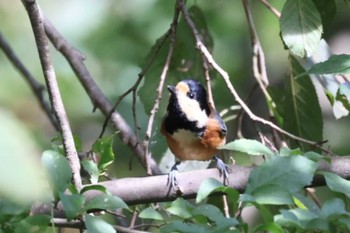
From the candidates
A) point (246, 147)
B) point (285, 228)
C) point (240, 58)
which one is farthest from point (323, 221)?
point (240, 58)

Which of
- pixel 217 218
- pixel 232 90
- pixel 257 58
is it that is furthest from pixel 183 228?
pixel 257 58

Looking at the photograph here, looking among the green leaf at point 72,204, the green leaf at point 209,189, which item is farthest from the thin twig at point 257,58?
the green leaf at point 72,204

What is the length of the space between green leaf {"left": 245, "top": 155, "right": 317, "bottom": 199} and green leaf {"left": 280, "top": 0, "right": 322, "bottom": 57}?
59cm

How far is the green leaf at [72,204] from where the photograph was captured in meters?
0.95

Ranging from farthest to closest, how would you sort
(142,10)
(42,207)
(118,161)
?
(142,10)
(118,161)
(42,207)

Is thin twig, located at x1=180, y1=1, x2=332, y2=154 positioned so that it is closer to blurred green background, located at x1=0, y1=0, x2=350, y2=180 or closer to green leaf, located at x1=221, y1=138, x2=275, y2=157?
green leaf, located at x1=221, y1=138, x2=275, y2=157

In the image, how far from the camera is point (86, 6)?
3.78 m

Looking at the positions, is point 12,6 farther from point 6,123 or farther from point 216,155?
point 6,123

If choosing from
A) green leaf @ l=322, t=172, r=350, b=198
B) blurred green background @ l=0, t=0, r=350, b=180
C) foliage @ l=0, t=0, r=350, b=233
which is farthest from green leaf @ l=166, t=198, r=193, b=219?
blurred green background @ l=0, t=0, r=350, b=180

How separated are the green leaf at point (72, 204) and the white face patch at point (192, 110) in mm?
1007

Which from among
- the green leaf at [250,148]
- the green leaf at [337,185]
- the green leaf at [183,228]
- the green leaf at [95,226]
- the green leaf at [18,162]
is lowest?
the green leaf at [337,185]

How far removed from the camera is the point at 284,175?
40.6 inches

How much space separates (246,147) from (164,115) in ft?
3.14

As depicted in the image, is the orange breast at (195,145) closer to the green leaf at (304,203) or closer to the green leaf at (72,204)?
the green leaf at (304,203)
